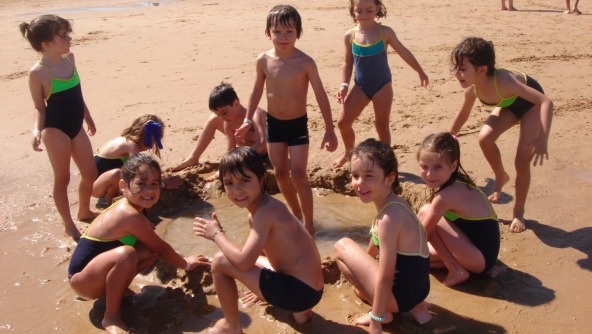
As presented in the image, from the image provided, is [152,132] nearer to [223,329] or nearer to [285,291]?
[223,329]

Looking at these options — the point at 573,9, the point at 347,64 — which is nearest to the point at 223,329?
the point at 347,64

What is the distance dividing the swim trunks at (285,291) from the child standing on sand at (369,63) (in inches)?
84.1

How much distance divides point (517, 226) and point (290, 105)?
5.94ft

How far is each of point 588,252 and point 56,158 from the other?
12.5 ft

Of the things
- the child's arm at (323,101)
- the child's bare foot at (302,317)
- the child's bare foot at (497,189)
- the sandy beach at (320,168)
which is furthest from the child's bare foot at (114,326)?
the child's bare foot at (497,189)

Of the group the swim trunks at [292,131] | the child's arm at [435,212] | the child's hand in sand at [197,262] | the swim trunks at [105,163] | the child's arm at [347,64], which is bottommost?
the child's hand in sand at [197,262]

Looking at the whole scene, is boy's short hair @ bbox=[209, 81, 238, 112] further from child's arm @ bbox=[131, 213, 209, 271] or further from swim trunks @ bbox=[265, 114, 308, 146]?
child's arm @ bbox=[131, 213, 209, 271]

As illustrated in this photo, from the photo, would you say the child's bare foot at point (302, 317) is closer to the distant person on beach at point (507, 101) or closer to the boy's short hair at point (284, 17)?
the distant person on beach at point (507, 101)

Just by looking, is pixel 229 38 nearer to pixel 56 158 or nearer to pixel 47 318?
pixel 56 158

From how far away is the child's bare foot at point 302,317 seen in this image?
3.50m

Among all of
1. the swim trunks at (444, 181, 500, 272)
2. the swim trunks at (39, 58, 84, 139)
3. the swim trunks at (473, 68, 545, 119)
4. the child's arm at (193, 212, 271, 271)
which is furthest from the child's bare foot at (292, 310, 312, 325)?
the swim trunks at (39, 58, 84, 139)

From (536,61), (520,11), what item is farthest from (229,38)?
(520,11)

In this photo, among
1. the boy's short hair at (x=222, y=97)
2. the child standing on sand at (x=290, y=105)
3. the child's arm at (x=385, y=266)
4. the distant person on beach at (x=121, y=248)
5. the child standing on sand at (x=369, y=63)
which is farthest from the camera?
the boy's short hair at (x=222, y=97)

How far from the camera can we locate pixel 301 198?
4.57 metres
